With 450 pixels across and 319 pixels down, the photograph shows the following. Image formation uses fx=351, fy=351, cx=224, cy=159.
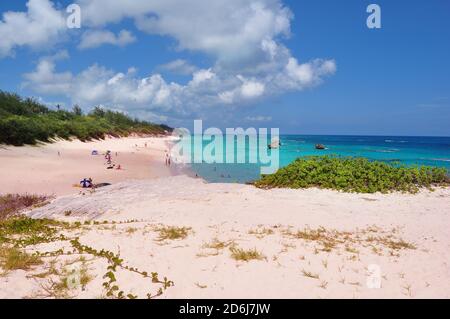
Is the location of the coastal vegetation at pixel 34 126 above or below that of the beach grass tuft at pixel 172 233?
above

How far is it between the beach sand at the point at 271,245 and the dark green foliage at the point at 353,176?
1171 mm

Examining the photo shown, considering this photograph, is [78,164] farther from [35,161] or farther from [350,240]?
[350,240]

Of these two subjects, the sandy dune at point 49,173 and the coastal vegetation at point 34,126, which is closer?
the sandy dune at point 49,173

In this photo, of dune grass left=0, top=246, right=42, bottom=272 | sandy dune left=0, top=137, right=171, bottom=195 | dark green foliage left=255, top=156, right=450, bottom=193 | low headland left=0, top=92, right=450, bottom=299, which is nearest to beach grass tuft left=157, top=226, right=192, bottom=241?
low headland left=0, top=92, right=450, bottom=299

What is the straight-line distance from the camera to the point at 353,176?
16.4 metres

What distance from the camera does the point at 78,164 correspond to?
31516 mm

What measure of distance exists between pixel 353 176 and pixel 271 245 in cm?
1024

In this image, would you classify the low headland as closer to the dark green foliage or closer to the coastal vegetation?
the dark green foliage

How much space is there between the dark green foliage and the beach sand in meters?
1.17

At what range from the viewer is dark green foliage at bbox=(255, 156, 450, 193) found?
52.1 feet

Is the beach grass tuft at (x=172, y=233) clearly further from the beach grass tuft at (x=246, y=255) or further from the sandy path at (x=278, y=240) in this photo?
the beach grass tuft at (x=246, y=255)

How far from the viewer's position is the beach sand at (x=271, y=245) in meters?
5.35

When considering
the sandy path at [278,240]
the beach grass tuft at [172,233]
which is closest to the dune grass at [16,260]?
the sandy path at [278,240]
